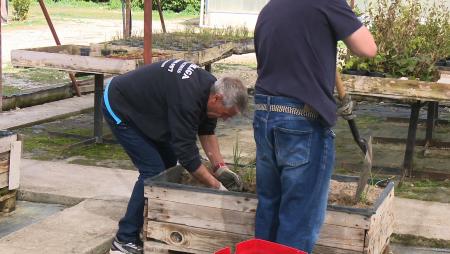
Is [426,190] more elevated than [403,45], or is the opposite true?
[403,45]

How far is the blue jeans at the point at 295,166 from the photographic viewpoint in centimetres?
338

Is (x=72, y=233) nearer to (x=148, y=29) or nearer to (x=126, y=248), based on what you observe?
(x=126, y=248)

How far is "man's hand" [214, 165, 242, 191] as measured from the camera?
4559 mm

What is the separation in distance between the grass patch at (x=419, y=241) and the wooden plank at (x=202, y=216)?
1505 mm

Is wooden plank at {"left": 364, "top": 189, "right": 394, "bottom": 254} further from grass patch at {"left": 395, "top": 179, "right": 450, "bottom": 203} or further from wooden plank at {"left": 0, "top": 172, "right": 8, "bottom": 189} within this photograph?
wooden plank at {"left": 0, "top": 172, "right": 8, "bottom": 189}

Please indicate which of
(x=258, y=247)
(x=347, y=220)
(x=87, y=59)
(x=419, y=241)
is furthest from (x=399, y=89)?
(x=258, y=247)

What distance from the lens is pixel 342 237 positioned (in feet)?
13.1

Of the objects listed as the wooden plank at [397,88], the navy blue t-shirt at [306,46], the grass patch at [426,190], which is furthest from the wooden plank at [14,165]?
the grass patch at [426,190]

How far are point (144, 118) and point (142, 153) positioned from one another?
235 millimetres

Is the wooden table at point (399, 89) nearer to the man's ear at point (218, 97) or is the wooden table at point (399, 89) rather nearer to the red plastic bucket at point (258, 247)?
the man's ear at point (218, 97)

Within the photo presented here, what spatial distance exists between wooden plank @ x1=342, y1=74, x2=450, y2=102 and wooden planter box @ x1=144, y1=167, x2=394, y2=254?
2196 millimetres

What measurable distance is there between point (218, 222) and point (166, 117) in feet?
2.24

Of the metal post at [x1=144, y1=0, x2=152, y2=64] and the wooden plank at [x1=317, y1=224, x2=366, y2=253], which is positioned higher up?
the metal post at [x1=144, y1=0, x2=152, y2=64]

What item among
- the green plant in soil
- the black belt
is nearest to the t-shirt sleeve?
the black belt
